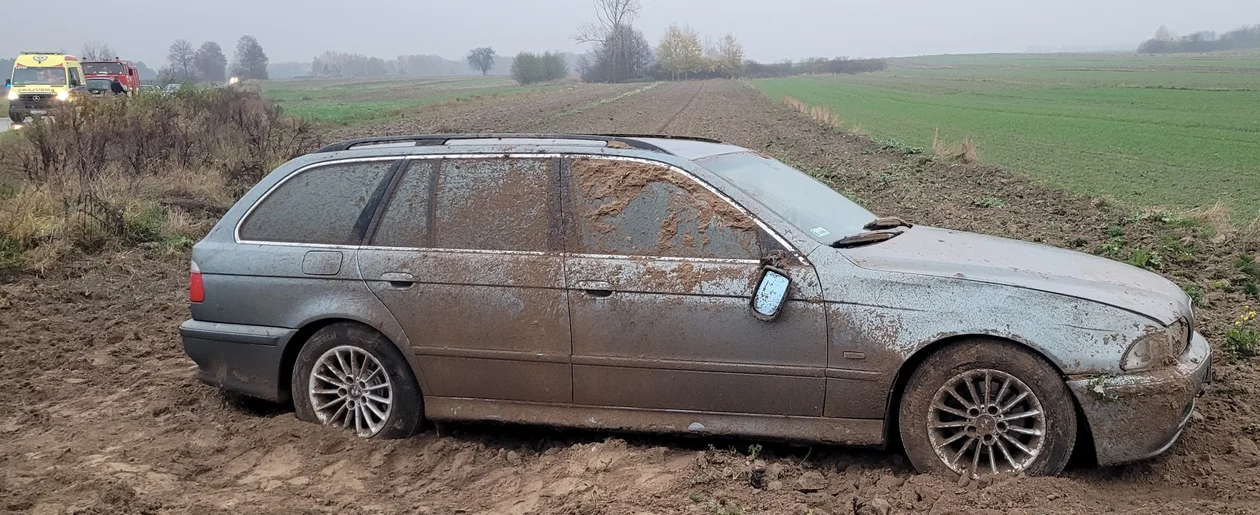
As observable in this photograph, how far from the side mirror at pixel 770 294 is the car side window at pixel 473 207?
1042 millimetres

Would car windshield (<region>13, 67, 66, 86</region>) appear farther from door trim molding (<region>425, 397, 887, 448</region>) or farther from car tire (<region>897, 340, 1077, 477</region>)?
car tire (<region>897, 340, 1077, 477</region>)

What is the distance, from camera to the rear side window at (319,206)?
4898 millimetres

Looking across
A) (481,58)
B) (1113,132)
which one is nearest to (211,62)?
(481,58)

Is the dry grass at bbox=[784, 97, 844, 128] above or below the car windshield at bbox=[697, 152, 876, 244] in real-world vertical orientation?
below

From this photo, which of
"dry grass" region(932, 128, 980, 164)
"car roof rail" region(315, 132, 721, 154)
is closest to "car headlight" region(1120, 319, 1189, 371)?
"car roof rail" region(315, 132, 721, 154)

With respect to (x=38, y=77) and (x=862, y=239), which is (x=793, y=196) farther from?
(x=38, y=77)

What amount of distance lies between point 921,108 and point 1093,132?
1863 cm

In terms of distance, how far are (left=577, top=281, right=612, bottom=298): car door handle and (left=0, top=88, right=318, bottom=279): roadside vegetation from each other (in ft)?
23.3

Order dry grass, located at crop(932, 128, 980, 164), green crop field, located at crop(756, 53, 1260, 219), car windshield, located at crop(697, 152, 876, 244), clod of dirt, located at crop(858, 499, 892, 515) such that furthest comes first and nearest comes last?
dry grass, located at crop(932, 128, 980, 164)
green crop field, located at crop(756, 53, 1260, 219)
car windshield, located at crop(697, 152, 876, 244)
clod of dirt, located at crop(858, 499, 892, 515)

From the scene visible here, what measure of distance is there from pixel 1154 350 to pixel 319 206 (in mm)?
3968

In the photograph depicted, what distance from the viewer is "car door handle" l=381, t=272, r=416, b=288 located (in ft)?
15.2

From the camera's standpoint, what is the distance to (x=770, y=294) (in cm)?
412

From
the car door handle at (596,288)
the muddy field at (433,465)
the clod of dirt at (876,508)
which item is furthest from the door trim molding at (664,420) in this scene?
the car door handle at (596,288)

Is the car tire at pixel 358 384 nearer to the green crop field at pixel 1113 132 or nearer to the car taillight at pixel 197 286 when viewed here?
the car taillight at pixel 197 286
